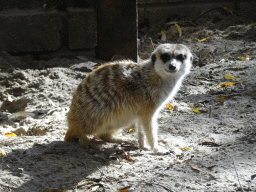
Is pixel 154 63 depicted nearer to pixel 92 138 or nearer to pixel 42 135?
pixel 92 138

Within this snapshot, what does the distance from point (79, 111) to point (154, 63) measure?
74 centimetres

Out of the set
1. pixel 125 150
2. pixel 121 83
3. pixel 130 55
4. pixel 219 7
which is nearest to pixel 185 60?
pixel 121 83

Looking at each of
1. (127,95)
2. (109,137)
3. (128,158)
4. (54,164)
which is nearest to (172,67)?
(127,95)

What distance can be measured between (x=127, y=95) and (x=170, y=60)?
1.44 feet

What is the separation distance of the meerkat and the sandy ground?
171 millimetres

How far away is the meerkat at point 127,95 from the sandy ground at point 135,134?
171 millimetres

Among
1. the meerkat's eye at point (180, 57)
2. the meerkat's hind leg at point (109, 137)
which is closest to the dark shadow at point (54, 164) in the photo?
the meerkat's hind leg at point (109, 137)

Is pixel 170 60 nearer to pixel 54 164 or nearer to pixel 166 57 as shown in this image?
pixel 166 57

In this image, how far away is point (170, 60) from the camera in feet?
8.69

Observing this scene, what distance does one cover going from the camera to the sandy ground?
202cm

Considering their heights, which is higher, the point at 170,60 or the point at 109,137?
the point at 170,60

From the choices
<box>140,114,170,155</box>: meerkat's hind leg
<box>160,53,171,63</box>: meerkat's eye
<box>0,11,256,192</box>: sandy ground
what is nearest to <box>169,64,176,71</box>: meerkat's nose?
<box>160,53,171,63</box>: meerkat's eye

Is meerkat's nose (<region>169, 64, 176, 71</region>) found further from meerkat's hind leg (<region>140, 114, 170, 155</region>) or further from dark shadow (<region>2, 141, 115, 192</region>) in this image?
dark shadow (<region>2, 141, 115, 192</region>)

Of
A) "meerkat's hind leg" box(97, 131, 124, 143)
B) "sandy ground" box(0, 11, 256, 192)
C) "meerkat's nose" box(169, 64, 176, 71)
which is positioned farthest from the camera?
"meerkat's hind leg" box(97, 131, 124, 143)
